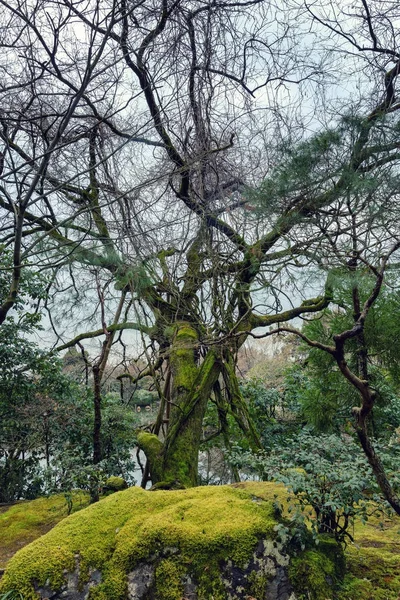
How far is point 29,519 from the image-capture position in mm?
3898

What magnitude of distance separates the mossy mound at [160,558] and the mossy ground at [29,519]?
1.58 m

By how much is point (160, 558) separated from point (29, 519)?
2.71 metres

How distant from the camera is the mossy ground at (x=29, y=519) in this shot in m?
3.43

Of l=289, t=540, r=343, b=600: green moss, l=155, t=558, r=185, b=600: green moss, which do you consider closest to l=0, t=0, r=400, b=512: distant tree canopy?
l=289, t=540, r=343, b=600: green moss

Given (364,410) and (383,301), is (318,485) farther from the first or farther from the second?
(383,301)

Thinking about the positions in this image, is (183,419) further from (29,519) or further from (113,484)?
(29,519)

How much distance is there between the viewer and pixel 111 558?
6.14 ft

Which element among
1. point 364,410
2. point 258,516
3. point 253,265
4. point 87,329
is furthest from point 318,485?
point 87,329

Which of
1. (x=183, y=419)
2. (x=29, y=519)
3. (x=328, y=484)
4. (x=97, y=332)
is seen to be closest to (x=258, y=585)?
(x=328, y=484)

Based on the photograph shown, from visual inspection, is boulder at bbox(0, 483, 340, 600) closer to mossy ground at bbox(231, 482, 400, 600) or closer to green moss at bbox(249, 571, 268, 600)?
green moss at bbox(249, 571, 268, 600)

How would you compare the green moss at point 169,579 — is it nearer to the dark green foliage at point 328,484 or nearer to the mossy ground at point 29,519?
the dark green foliage at point 328,484

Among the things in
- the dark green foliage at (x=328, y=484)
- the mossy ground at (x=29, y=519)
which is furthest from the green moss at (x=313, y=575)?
the mossy ground at (x=29, y=519)

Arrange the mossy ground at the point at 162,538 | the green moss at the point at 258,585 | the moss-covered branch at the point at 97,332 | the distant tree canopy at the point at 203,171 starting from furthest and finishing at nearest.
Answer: the moss-covered branch at the point at 97,332, the distant tree canopy at the point at 203,171, the mossy ground at the point at 162,538, the green moss at the point at 258,585

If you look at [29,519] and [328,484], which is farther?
[29,519]
